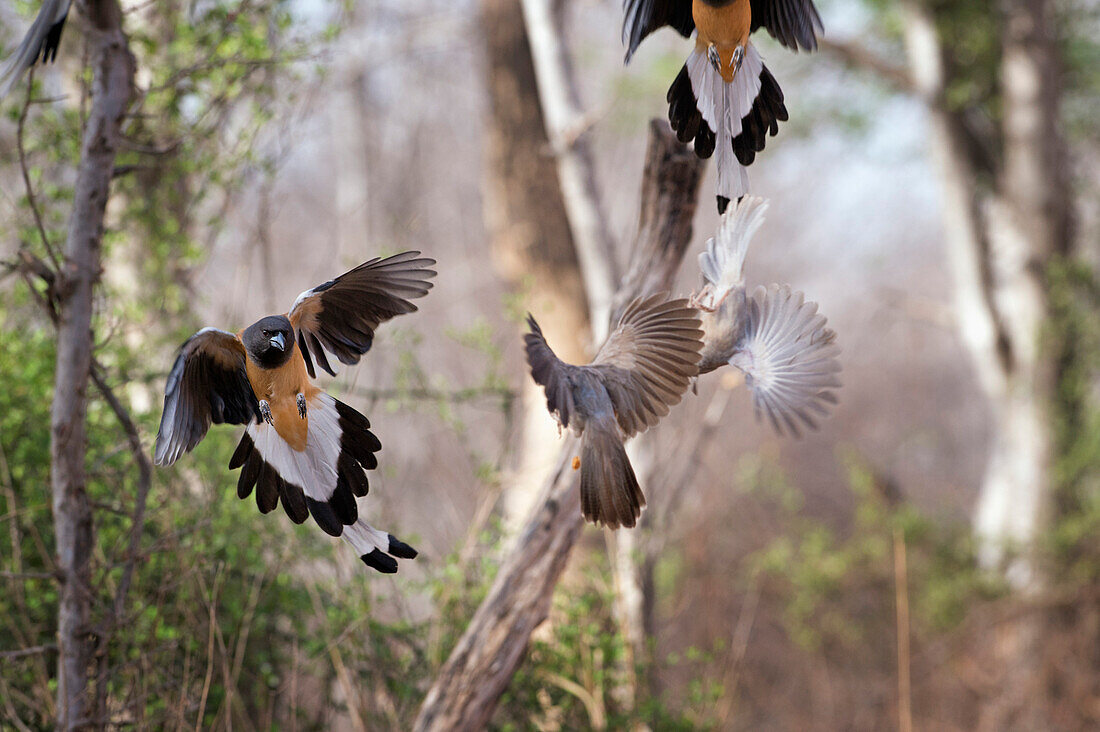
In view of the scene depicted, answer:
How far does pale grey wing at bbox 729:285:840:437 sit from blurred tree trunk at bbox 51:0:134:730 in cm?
116

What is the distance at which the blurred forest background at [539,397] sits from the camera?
204 cm

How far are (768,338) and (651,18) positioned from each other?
0.45m

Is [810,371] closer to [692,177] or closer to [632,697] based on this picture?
[692,177]

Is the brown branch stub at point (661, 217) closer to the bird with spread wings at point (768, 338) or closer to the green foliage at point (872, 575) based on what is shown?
the bird with spread wings at point (768, 338)

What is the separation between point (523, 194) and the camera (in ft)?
15.5

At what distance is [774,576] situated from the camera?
Answer: 593 centimetres

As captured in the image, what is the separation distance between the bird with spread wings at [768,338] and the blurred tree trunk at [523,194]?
3.17 m

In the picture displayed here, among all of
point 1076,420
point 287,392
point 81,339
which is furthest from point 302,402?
point 1076,420

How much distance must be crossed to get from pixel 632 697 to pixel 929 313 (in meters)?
3.85

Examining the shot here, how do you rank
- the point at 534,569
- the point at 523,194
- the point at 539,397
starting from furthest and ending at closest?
the point at 523,194 < the point at 539,397 < the point at 534,569

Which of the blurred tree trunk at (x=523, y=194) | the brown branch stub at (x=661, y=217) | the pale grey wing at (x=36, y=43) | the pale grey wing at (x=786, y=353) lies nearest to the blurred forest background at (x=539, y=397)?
the blurred tree trunk at (x=523, y=194)

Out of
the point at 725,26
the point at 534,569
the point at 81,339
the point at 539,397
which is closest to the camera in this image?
the point at 725,26

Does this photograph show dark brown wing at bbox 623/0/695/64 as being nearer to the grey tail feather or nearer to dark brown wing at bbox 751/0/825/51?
dark brown wing at bbox 751/0/825/51

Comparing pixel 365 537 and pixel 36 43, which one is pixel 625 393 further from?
pixel 36 43
